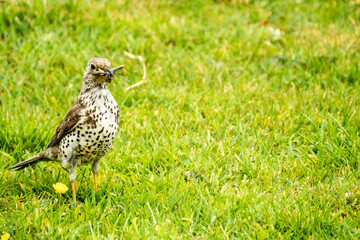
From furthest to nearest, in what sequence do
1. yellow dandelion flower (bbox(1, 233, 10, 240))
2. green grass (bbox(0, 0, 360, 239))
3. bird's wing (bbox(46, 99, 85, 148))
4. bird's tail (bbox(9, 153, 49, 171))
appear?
1. bird's tail (bbox(9, 153, 49, 171))
2. bird's wing (bbox(46, 99, 85, 148))
3. green grass (bbox(0, 0, 360, 239))
4. yellow dandelion flower (bbox(1, 233, 10, 240))

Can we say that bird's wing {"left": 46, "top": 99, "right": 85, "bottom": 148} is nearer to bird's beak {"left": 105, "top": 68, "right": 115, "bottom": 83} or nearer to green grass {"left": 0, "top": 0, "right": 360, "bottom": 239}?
bird's beak {"left": 105, "top": 68, "right": 115, "bottom": 83}

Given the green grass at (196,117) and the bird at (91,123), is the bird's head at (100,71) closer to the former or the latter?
the bird at (91,123)

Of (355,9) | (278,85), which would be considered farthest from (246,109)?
(355,9)

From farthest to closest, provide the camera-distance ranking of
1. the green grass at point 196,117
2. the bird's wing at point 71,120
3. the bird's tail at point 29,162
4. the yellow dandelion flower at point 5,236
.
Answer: the bird's tail at point 29,162 < the bird's wing at point 71,120 < the green grass at point 196,117 < the yellow dandelion flower at point 5,236

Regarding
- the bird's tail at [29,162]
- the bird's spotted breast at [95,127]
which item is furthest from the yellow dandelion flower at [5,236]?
the bird's tail at [29,162]

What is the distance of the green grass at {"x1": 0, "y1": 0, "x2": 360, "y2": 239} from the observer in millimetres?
3916

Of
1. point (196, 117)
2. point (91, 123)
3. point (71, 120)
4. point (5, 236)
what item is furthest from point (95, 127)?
point (196, 117)

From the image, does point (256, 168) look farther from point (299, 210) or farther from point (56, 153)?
point (56, 153)

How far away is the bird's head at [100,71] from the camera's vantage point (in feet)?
13.0

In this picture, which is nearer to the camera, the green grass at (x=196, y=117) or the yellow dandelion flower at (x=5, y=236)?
the yellow dandelion flower at (x=5, y=236)

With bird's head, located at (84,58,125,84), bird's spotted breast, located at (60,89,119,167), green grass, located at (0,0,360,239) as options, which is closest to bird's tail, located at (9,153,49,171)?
green grass, located at (0,0,360,239)

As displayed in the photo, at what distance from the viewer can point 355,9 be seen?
805 cm

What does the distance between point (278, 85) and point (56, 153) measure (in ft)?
10.4

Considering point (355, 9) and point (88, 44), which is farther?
point (355, 9)
